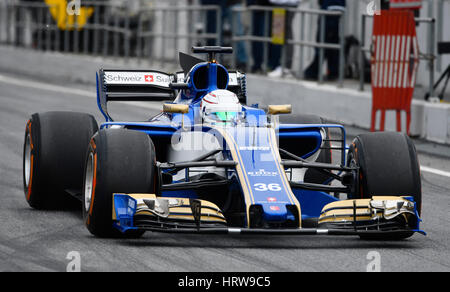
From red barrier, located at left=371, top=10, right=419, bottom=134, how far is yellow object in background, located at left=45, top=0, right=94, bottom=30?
1105 centimetres

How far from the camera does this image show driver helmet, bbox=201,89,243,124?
8.28 m

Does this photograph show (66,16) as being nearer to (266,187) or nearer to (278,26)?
(278,26)

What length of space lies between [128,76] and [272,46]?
321 inches

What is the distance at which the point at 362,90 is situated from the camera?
1536 centimetres

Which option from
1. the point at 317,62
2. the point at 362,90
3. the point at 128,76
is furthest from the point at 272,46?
the point at 128,76

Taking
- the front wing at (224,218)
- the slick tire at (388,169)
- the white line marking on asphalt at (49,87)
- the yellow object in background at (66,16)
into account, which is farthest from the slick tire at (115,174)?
the yellow object in background at (66,16)

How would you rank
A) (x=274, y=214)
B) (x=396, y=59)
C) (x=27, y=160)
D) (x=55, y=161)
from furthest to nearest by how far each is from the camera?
(x=396, y=59), (x=27, y=160), (x=55, y=161), (x=274, y=214)

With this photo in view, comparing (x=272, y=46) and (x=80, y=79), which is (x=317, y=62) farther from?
(x=80, y=79)

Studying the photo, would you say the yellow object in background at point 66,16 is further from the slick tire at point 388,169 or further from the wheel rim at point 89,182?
the slick tire at point 388,169

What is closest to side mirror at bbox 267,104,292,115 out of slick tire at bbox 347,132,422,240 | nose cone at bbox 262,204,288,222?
slick tire at bbox 347,132,422,240

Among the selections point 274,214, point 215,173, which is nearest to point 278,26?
point 215,173

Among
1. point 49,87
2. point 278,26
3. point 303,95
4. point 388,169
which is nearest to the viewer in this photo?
point 388,169

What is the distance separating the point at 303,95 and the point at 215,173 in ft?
28.8

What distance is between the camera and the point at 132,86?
9859mm
